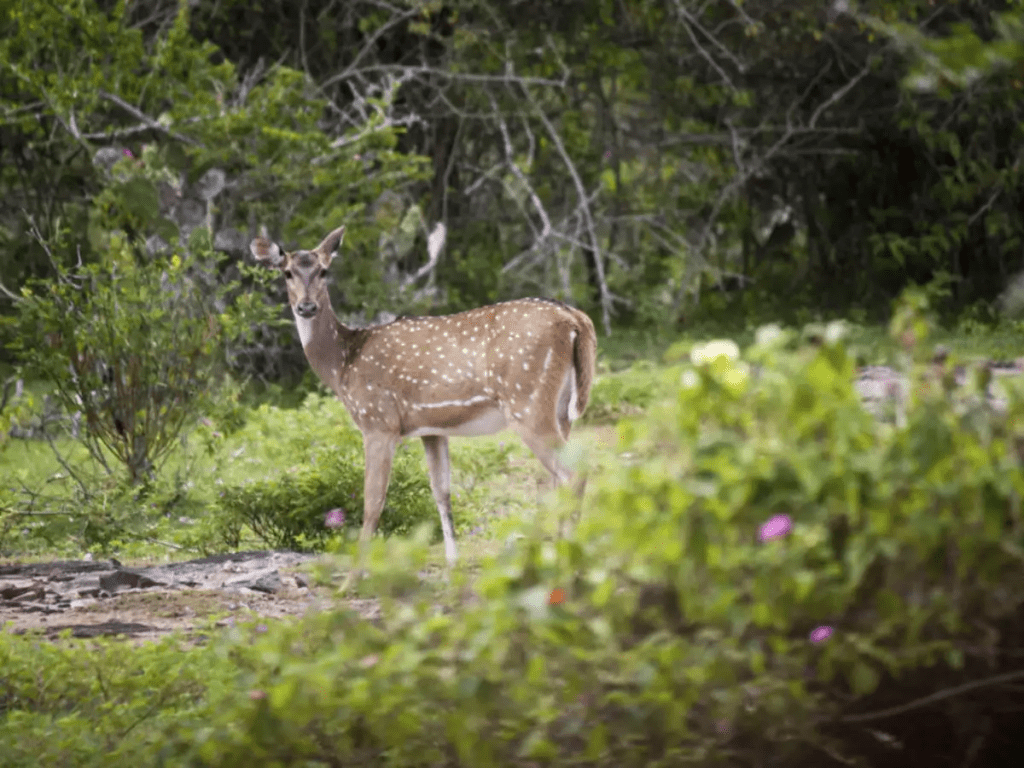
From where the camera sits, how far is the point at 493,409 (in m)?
7.28

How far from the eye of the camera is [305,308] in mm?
7484

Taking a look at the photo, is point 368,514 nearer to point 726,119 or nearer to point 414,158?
point 414,158

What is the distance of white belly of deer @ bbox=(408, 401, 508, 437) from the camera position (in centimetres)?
730

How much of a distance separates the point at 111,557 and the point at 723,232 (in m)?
11.0

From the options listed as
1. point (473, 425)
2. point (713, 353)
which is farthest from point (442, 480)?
point (713, 353)

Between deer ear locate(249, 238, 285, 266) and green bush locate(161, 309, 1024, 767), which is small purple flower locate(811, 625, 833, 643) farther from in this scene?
deer ear locate(249, 238, 285, 266)

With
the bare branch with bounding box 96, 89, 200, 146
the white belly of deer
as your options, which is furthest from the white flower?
the bare branch with bounding box 96, 89, 200, 146

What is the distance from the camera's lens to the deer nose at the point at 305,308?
24.6 ft

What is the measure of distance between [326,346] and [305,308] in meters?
0.33

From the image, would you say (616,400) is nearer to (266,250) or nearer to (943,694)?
(266,250)

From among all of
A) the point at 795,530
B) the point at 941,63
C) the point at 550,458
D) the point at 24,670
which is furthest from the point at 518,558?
the point at 550,458

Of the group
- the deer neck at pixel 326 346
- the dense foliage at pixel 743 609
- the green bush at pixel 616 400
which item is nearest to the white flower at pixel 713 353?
the dense foliage at pixel 743 609

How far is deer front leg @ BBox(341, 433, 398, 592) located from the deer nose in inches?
25.0

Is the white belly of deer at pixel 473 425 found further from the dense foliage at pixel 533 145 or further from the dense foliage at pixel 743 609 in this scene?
the dense foliage at pixel 533 145
